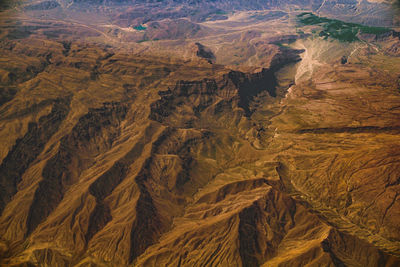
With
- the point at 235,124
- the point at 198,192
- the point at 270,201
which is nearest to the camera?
the point at 270,201

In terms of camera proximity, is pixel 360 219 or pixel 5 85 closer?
pixel 360 219

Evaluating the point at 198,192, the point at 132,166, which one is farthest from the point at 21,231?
the point at 198,192

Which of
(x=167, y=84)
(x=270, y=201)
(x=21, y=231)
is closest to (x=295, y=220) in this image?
(x=270, y=201)

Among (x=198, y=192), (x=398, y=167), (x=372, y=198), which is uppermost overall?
(x=398, y=167)

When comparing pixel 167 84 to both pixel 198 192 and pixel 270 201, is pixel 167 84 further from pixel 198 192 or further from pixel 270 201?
pixel 270 201

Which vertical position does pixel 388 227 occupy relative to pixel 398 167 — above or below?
below

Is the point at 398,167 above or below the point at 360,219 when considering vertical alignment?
above

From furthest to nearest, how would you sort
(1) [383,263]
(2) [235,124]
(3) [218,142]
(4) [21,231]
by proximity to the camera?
(2) [235,124] < (3) [218,142] < (4) [21,231] < (1) [383,263]

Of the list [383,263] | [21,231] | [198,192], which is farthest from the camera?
[198,192]

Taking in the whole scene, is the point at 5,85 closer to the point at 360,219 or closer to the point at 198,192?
the point at 198,192
